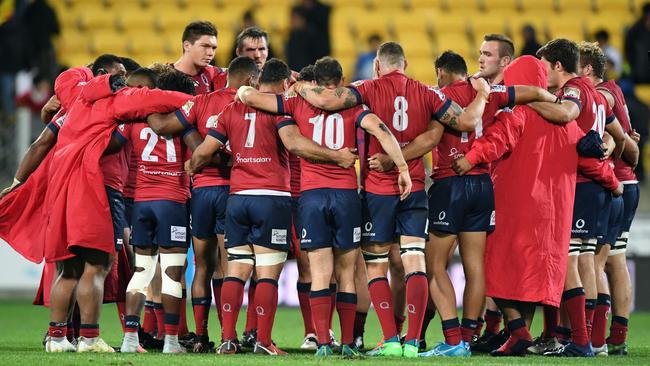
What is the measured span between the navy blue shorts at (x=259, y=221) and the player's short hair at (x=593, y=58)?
9.42 ft

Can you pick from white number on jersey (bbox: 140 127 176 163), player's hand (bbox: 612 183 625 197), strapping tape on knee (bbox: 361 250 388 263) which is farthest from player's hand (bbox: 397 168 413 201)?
player's hand (bbox: 612 183 625 197)

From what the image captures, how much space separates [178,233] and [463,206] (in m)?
2.16

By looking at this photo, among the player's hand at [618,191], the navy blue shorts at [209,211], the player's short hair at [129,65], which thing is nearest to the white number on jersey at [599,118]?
the player's hand at [618,191]

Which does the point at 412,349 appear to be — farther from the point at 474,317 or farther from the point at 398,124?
the point at 398,124

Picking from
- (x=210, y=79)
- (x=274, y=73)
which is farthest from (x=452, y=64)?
(x=210, y=79)

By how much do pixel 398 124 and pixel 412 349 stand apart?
1.66m

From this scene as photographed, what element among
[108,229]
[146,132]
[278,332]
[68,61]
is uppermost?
[68,61]

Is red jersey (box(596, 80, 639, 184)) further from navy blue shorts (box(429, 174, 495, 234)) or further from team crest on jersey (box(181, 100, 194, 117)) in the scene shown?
team crest on jersey (box(181, 100, 194, 117))

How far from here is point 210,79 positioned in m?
10.2

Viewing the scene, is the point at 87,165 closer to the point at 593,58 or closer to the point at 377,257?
the point at 377,257

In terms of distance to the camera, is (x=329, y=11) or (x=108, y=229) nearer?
(x=108, y=229)

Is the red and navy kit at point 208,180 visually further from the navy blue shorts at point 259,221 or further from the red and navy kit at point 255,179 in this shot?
the navy blue shorts at point 259,221

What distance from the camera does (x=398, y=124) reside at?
8.67 meters

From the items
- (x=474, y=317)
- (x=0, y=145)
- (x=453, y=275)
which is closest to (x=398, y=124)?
(x=474, y=317)
